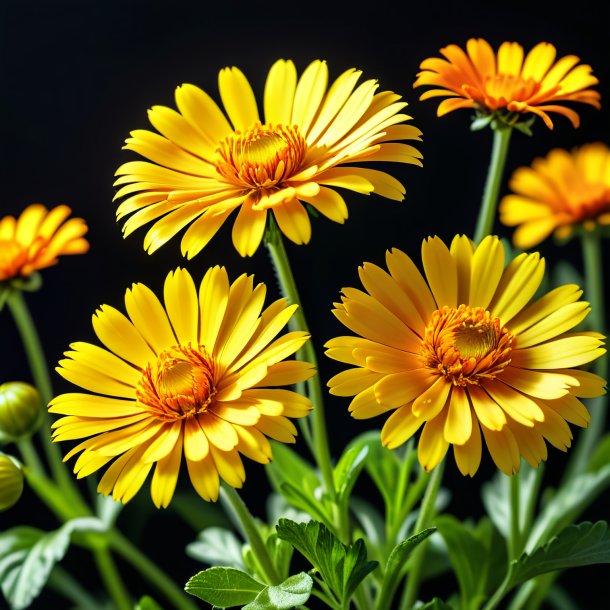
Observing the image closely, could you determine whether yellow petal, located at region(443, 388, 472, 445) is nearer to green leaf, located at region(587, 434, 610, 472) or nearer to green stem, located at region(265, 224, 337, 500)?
green stem, located at region(265, 224, 337, 500)

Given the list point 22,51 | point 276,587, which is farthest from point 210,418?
point 22,51

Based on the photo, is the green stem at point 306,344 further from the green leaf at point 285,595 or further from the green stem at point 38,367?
the green stem at point 38,367

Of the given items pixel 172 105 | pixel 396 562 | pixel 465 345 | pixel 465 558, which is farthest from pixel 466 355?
pixel 172 105

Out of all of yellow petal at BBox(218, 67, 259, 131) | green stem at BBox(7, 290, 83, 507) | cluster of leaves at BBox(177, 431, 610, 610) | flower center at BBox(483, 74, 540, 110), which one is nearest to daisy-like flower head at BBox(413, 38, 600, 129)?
flower center at BBox(483, 74, 540, 110)

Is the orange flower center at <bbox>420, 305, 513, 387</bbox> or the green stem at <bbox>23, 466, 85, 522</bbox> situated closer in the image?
the orange flower center at <bbox>420, 305, 513, 387</bbox>

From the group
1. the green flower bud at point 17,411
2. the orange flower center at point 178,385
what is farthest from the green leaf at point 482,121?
the green flower bud at point 17,411

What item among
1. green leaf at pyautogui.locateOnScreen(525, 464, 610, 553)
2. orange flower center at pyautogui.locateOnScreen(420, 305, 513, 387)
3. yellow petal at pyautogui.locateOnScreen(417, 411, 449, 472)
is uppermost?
orange flower center at pyautogui.locateOnScreen(420, 305, 513, 387)

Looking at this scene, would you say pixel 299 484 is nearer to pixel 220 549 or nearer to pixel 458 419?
pixel 220 549
